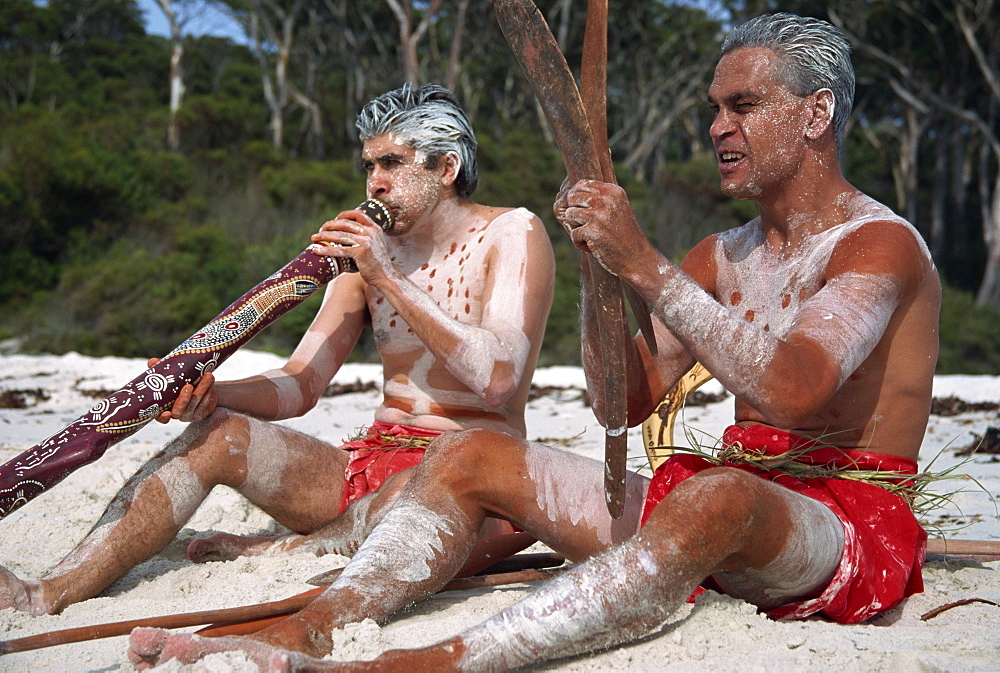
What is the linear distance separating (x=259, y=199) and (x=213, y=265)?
4.27m

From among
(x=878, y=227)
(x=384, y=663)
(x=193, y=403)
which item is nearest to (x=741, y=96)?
(x=878, y=227)

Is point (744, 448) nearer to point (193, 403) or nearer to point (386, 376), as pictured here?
point (386, 376)

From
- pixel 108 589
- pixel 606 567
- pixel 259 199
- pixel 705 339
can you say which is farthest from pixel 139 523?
pixel 259 199

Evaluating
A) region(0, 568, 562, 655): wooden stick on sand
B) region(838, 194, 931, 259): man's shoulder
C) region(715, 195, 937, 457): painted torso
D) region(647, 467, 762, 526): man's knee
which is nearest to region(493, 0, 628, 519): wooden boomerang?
region(647, 467, 762, 526): man's knee

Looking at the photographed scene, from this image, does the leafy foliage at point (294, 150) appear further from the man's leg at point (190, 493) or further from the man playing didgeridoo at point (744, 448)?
the man playing didgeridoo at point (744, 448)

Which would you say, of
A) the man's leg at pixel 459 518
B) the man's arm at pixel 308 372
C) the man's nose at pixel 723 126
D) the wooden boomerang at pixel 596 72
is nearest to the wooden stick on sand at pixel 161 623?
the man's leg at pixel 459 518

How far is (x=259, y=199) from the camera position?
63.3 feet

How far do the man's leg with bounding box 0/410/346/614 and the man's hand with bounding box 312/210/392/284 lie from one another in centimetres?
60

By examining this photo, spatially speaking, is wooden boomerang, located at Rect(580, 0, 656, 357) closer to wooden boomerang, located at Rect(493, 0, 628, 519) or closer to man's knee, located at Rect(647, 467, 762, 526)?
wooden boomerang, located at Rect(493, 0, 628, 519)

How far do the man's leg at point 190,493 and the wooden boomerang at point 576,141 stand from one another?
4.28 feet

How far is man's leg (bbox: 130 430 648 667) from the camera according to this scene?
6.98ft

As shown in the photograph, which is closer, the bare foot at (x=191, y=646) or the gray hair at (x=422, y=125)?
the bare foot at (x=191, y=646)

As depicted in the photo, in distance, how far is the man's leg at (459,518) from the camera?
213 centimetres

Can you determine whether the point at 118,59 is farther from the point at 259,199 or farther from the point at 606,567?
the point at 606,567
